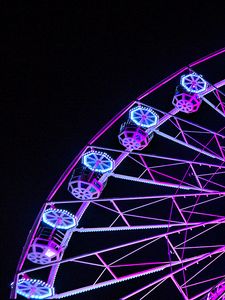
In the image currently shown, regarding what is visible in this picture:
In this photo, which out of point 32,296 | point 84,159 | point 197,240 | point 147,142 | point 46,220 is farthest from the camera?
point 197,240

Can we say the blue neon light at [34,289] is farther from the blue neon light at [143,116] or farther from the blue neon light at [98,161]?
the blue neon light at [143,116]

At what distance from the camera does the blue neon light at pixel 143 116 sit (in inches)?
546

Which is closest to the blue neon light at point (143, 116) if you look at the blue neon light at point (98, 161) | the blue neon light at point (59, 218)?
the blue neon light at point (98, 161)

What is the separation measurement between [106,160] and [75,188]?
1.16m

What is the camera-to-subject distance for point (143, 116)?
1391cm

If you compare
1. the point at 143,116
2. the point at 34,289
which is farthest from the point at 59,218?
the point at 143,116

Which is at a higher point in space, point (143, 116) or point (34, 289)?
point (143, 116)

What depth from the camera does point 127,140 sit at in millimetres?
13617

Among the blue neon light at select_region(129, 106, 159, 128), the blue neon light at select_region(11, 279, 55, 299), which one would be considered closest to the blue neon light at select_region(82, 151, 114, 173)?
the blue neon light at select_region(129, 106, 159, 128)

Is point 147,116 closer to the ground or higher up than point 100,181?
higher up

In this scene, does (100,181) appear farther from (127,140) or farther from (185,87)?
(185,87)

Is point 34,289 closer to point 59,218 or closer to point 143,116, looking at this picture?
point 59,218

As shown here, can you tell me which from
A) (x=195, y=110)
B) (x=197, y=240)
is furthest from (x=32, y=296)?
(x=197, y=240)

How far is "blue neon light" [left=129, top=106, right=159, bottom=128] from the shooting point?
1386 centimetres
